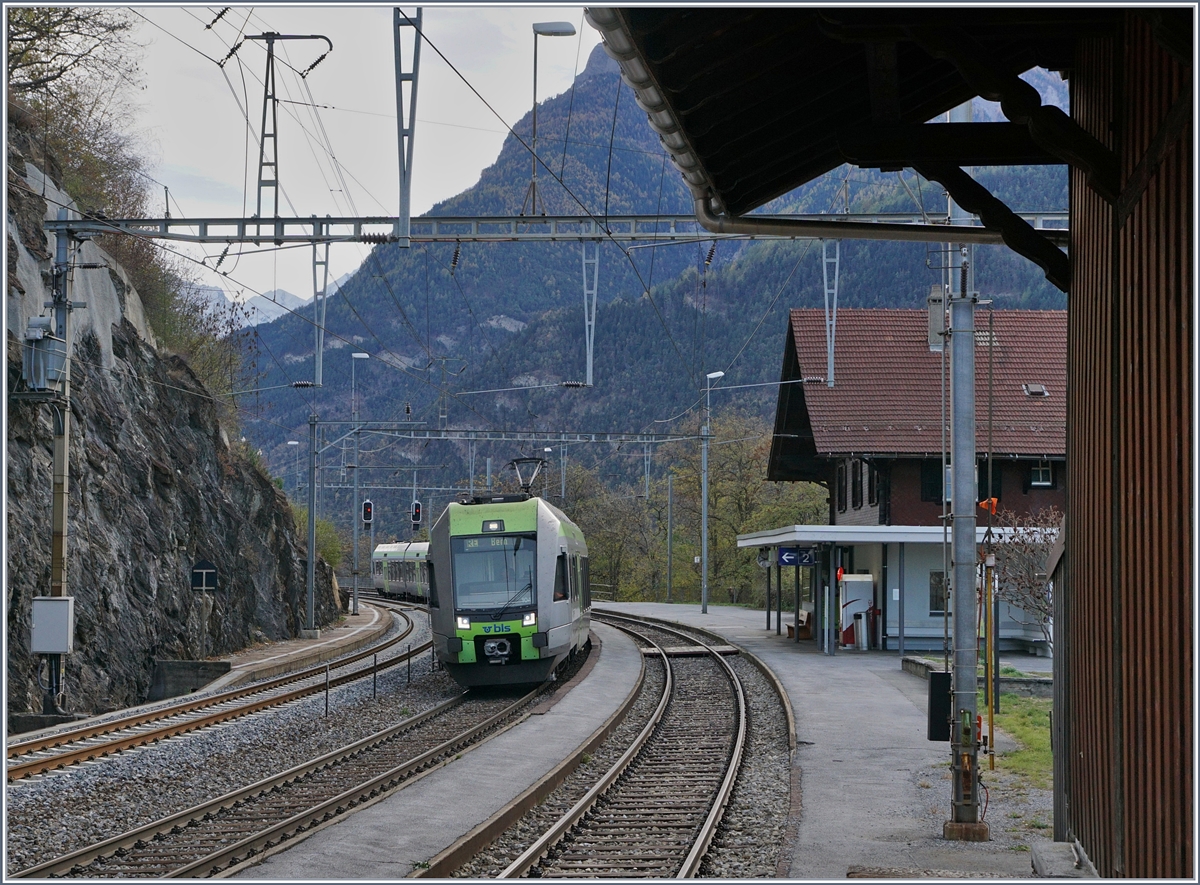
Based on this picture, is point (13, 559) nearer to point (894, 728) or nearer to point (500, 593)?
point (500, 593)

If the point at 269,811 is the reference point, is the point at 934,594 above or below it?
above

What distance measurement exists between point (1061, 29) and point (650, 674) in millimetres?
20749

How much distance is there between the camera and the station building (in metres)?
29.9

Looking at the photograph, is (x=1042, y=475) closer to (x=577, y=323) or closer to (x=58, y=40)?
(x=58, y=40)

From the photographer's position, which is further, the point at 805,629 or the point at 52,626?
the point at 805,629

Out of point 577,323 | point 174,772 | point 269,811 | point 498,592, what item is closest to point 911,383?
point 498,592

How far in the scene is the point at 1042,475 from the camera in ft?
102

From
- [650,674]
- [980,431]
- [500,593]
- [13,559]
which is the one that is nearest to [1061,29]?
[500,593]

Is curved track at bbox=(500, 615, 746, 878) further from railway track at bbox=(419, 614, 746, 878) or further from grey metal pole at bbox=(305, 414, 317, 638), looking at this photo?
grey metal pole at bbox=(305, 414, 317, 638)

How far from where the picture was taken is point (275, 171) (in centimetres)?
2012

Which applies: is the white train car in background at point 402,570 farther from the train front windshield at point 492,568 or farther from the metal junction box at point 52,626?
the metal junction box at point 52,626

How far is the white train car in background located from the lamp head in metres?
43.4

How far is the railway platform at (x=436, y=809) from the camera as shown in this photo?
9.31m

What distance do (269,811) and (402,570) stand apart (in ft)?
173
